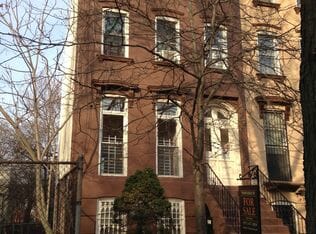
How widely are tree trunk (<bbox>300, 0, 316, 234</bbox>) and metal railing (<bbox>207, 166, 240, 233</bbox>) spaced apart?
360 inches

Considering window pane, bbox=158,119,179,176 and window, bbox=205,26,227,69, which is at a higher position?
window, bbox=205,26,227,69

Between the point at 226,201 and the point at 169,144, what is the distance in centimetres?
248

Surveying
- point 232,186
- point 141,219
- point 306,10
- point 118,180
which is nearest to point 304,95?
point 306,10

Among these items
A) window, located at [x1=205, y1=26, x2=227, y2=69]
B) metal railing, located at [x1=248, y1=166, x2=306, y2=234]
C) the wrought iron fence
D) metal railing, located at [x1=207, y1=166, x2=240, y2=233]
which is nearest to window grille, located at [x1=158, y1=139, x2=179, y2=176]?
metal railing, located at [x1=207, y1=166, x2=240, y2=233]

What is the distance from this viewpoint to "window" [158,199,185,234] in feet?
42.0

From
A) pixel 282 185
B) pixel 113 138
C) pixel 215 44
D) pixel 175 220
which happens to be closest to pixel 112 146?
pixel 113 138

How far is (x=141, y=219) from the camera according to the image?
1143cm

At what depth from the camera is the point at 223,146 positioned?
14633mm

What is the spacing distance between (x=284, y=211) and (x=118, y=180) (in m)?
5.56

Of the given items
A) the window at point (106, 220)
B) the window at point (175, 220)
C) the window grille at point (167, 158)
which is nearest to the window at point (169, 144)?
the window grille at point (167, 158)

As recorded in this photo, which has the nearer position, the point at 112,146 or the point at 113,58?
the point at 112,146

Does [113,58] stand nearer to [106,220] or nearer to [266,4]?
[106,220]

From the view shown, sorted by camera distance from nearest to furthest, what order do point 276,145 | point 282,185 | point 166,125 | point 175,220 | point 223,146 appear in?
point 175,220, point 166,125, point 282,185, point 223,146, point 276,145

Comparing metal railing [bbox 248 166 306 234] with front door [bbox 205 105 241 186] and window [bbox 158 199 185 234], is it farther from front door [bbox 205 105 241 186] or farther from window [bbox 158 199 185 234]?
window [bbox 158 199 185 234]
